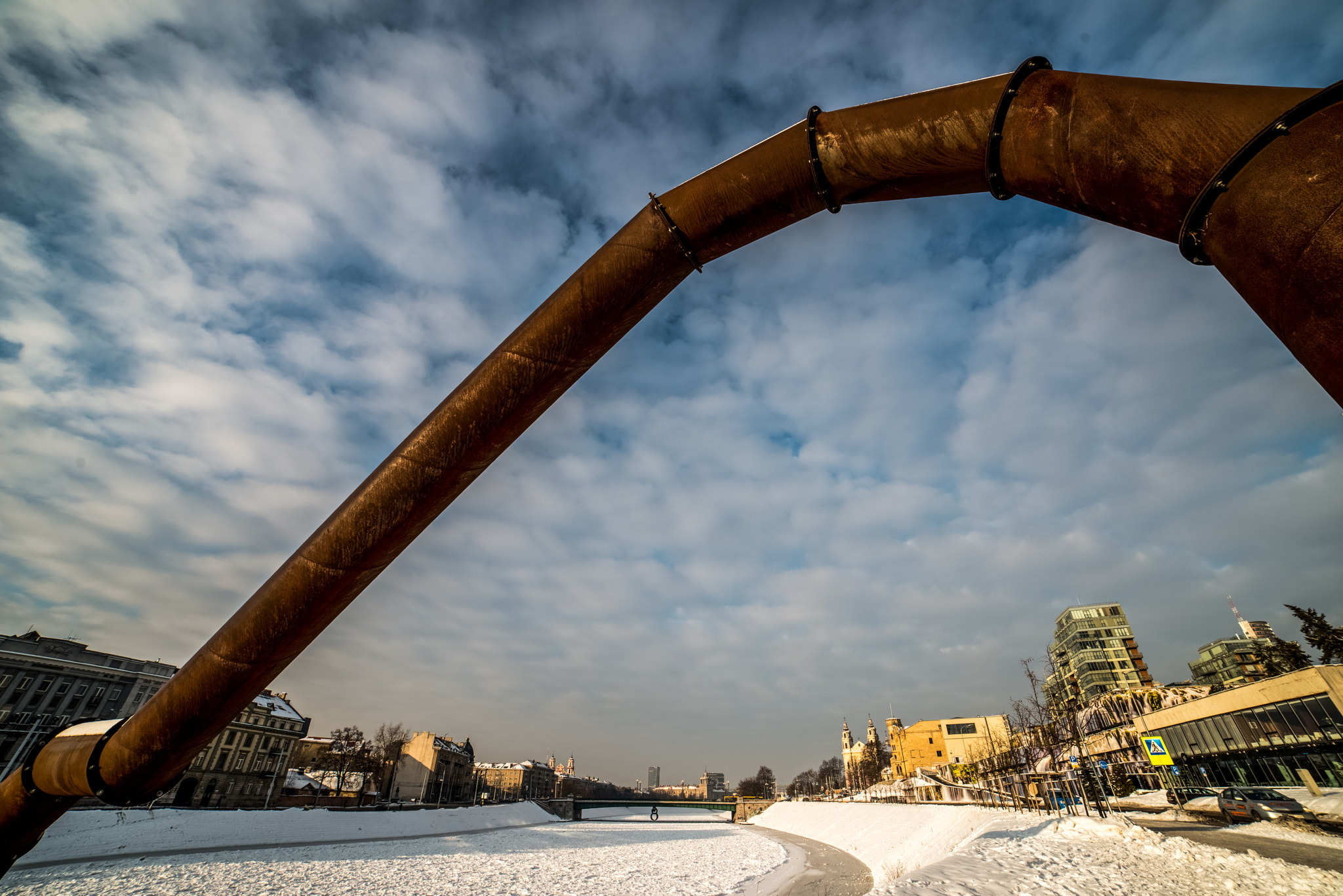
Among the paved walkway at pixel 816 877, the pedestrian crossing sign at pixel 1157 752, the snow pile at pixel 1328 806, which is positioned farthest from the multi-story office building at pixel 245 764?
the snow pile at pixel 1328 806

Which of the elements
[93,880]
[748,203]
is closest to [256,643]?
[748,203]

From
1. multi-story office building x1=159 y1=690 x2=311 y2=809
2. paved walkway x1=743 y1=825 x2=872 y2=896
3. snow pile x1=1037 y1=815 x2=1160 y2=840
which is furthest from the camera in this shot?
multi-story office building x1=159 y1=690 x2=311 y2=809

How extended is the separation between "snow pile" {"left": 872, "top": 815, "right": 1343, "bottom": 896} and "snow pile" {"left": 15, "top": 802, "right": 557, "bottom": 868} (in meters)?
30.3

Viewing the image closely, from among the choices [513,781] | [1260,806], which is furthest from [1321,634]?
[513,781]

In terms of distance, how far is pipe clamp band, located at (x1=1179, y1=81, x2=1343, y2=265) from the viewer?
1646mm

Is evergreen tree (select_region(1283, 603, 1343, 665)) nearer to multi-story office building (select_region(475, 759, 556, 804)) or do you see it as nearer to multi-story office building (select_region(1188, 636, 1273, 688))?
multi-story office building (select_region(1188, 636, 1273, 688))

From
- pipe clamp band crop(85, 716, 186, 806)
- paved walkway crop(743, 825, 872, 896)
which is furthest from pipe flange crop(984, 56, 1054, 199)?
paved walkway crop(743, 825, 872, 896)

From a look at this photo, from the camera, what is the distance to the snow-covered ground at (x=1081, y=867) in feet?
38.0

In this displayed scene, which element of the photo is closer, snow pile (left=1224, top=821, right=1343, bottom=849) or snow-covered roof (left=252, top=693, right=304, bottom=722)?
snow pile (left=1224, top=821, right=1343, bottom=849)

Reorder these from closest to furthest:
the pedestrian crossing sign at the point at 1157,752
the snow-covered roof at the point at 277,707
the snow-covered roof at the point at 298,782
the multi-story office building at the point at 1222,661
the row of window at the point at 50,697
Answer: the pedestrian crossing sign at the point at 1157,752
the row of window at the point at 50,697
the snow-covered roof at the point at 277,707
the snow-covered roof at the point at 298,782
the multi-story office building at the point at 1222,661

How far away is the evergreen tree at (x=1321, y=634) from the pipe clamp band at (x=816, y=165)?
43.6 meters

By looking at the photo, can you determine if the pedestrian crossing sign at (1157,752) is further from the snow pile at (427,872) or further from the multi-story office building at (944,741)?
the multi-story office building at (944,741)

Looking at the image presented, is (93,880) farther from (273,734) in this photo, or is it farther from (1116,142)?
(273,734)

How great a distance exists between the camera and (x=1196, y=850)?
14.5 m
